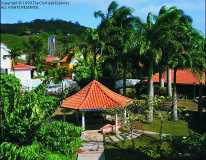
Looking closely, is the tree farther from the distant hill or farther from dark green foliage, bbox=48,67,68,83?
the distant hill

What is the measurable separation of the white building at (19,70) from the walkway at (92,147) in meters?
28.1

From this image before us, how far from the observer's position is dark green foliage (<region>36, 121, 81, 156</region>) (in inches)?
739

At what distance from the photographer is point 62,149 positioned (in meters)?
18.8

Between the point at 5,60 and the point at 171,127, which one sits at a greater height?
the point at 5,60

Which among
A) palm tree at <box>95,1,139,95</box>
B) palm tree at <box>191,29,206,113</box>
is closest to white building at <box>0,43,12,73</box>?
palm tree at <box>95,1,139,95</box>

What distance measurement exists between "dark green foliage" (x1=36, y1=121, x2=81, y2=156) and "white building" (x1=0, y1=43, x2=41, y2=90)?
153 feet

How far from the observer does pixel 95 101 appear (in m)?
40.5

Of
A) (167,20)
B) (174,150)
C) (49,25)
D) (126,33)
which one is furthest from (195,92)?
(49,25)

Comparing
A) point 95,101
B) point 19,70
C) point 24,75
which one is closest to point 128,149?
point 95,101

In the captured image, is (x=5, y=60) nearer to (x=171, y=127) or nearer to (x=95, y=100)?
(x=95, y=100)

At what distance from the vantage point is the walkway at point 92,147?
1275 inches

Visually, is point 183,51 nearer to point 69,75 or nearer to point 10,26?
point 69,75

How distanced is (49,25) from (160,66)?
5460 inches

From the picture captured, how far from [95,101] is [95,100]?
14cm
